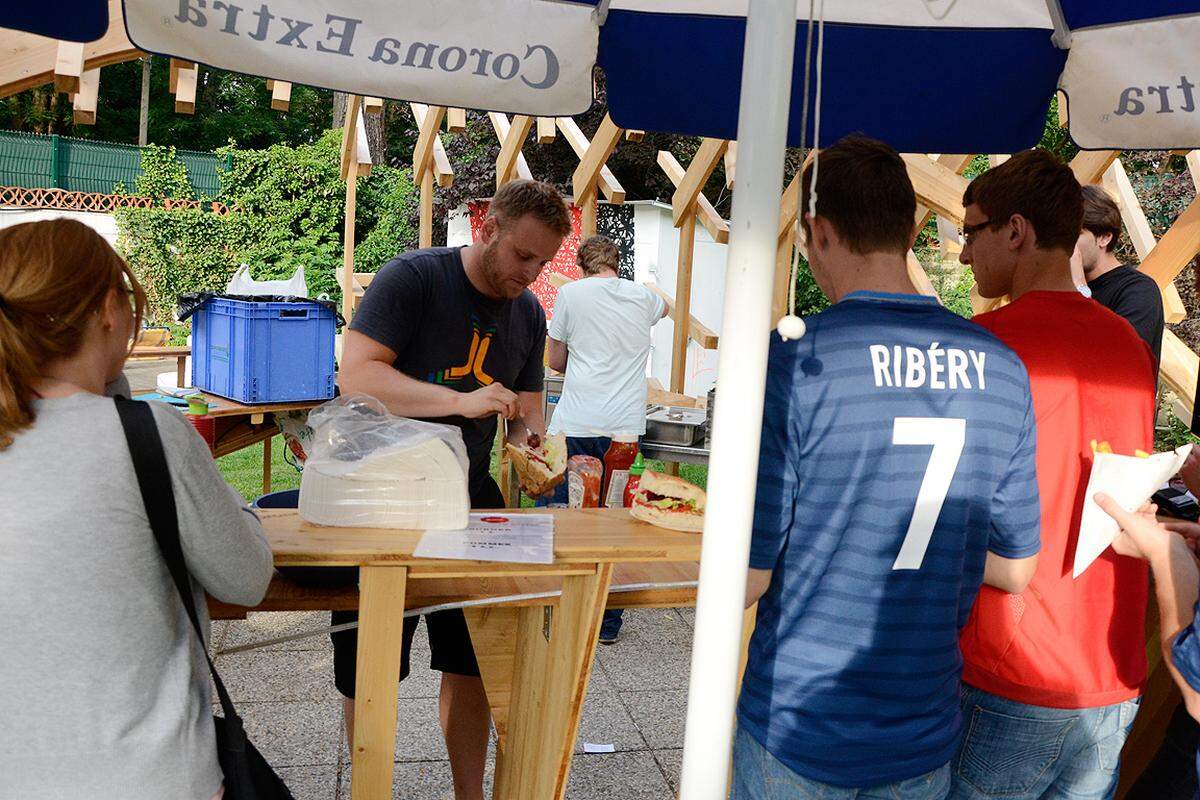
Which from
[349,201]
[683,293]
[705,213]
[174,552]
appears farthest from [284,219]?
[174,552]

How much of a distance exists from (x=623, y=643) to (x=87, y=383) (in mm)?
3857

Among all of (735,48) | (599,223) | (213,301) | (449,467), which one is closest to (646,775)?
(449,467)

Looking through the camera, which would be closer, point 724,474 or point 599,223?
point 724,474

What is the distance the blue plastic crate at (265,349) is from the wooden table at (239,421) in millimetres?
55

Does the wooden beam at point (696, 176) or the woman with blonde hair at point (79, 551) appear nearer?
the woman with blonde hair at point (79, 551)

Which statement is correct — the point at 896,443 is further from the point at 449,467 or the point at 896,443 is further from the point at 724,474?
the point at 449,467

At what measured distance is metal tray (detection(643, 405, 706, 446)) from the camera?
5.75m

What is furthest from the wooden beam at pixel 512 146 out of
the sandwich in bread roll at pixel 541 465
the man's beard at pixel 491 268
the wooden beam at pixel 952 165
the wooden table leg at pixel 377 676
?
the wooden table leg at pixel 377 676

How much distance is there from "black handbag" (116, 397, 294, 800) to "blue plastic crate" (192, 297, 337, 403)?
4478mm

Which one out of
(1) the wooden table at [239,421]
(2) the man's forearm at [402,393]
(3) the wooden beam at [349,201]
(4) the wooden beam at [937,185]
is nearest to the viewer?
(2) the man's forearm at [402,393]

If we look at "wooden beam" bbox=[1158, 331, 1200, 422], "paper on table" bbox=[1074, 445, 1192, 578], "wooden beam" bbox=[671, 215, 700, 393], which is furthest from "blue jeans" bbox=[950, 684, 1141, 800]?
"wooden beam" bbox=[671, 215, 700, 393]

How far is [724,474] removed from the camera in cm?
132

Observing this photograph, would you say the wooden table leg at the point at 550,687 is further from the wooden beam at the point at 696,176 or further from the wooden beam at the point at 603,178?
the wooden beam at the point at 603,178

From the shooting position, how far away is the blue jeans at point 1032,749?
2.03 metres
